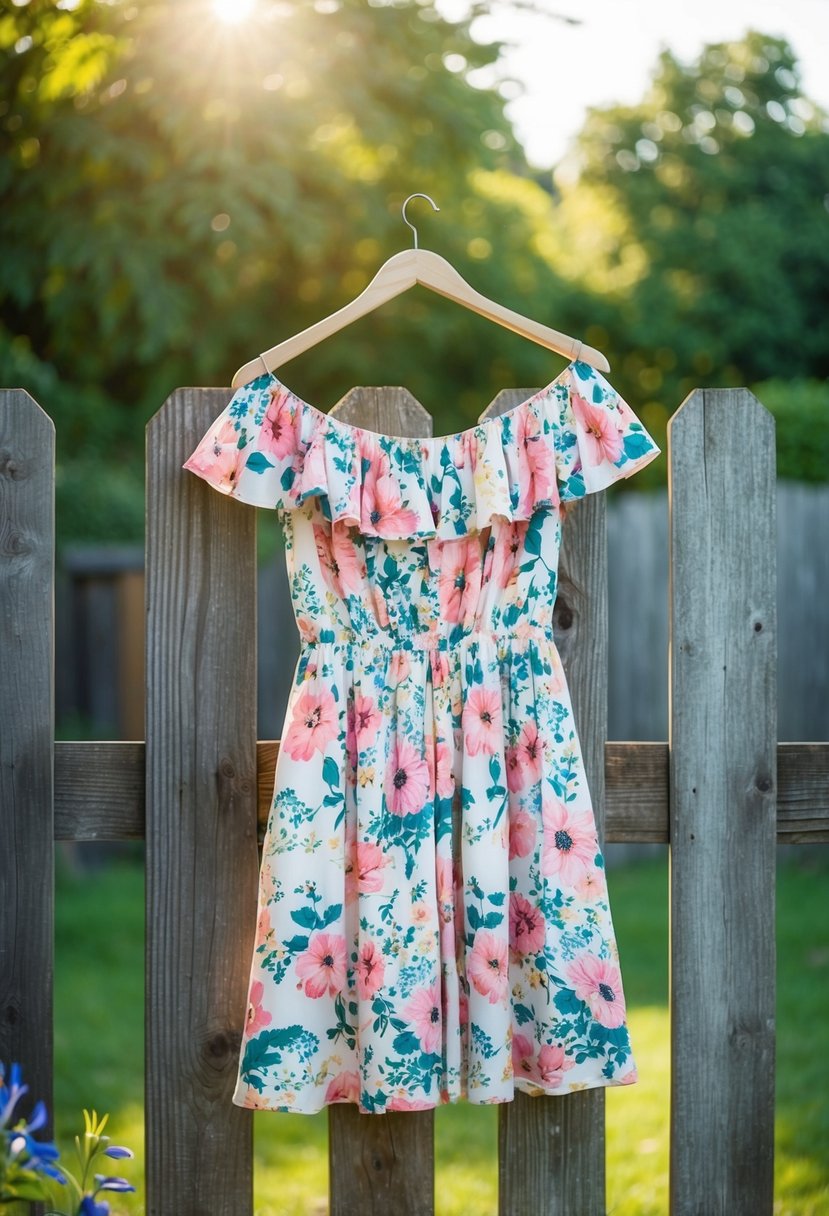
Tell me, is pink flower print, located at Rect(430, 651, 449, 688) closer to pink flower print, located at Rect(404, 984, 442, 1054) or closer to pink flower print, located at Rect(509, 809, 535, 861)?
pink flower print, located at Rect(509, 809, 535, 861)

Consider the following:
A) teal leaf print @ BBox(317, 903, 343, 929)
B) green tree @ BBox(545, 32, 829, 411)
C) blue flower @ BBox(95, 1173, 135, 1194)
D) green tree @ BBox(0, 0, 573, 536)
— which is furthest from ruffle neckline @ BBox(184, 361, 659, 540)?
green tree @ BBox(545, 32, 829, 411)

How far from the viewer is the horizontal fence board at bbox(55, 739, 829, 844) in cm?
184

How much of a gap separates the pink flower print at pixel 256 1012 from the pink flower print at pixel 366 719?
41cm

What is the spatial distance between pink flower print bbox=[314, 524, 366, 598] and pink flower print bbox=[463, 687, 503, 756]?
0.26 m

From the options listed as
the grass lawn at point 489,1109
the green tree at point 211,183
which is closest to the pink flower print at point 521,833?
the grass lawn at point 489,1109

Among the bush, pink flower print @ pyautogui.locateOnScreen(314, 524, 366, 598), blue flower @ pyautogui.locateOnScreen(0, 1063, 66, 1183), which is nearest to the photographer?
blue flower @ pyautogui.locateOnScreen(0, 1063, 66, 1183)

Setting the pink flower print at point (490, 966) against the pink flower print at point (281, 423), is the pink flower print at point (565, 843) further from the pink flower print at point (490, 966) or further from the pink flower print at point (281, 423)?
the pink flower print at point (281, 423)

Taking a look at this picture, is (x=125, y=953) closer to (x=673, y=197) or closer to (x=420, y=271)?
(x=420, y=271)

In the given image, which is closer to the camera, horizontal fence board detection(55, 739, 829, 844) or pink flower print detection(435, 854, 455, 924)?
pink flower print detection(435, 854, 455, 924)

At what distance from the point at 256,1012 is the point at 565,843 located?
548 mm

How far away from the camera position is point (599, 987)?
1694mm

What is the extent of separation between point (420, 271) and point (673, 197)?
1385 centimetres

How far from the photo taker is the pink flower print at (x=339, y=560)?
175 centimetres

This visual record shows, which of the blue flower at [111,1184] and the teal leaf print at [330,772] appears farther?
the teal leaf print at [330,772]
